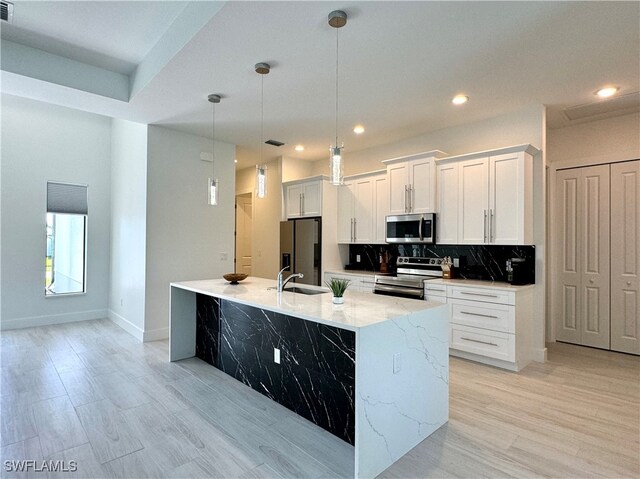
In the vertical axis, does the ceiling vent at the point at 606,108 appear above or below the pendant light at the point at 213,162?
above

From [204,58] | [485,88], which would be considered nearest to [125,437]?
[204,58]

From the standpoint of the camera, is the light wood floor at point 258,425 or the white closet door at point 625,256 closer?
the light wood floor at point 258,425

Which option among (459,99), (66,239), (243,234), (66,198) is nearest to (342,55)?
(459,99)

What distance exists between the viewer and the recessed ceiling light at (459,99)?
362 centimetres

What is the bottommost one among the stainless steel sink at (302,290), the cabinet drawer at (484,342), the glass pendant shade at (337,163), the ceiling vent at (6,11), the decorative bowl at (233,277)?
the cabinet drawer at (484,342)

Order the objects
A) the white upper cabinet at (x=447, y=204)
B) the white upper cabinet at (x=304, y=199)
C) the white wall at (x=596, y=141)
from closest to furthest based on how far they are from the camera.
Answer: the white wall at (x=596, y=141) → the white upper cabinet at (x=447, y=204) → the white upper cabinet at (x=304, y=199)

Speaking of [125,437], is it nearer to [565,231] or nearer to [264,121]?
[264,121]

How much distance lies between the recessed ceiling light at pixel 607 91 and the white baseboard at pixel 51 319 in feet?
24.1

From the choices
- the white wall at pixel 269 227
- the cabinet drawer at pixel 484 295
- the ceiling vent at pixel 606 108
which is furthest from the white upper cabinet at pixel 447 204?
the white wall at pixel 269 227

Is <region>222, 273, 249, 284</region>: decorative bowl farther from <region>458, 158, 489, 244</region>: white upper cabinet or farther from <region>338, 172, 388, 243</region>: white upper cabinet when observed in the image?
<region>458, 158, 489, 244</region>: white upper cabinet

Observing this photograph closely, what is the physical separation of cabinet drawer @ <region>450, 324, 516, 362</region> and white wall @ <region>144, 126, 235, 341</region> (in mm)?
3288

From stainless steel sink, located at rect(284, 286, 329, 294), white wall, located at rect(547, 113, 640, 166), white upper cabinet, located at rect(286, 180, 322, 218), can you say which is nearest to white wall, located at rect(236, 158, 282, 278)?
white upper cabinet, located at rect(286, 180, 322, 218)

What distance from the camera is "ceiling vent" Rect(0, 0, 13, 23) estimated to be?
8.34 feet

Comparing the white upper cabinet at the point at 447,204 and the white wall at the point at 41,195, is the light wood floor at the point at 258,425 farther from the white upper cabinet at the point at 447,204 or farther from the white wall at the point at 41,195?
the white wall at the point at 41,195
